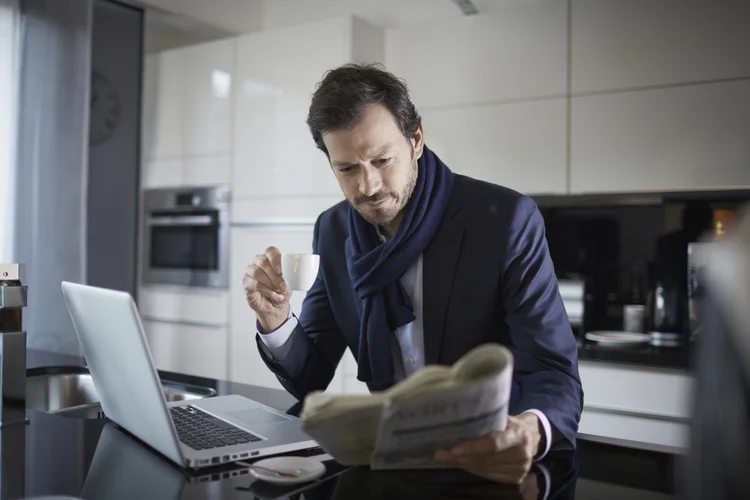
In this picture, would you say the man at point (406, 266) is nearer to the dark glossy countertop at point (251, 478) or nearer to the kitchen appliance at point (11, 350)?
the dark glossy countertop at point (251, 478)

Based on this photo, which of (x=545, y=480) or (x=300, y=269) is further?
(x=300, y=269)

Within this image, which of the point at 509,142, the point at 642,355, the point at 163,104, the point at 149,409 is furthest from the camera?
the point at 163,104

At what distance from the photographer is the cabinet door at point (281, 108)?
3.20 meters

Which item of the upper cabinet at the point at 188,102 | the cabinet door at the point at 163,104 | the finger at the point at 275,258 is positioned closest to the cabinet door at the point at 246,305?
the upper cabinet at the point at 188,102

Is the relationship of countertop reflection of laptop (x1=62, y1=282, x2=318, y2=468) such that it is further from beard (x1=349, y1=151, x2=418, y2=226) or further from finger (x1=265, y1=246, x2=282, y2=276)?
beard (x1=349, y1=151, x2=418, y2=226)

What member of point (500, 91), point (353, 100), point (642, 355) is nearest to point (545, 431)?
point (353, 100)

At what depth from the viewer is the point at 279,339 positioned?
1.36 metres

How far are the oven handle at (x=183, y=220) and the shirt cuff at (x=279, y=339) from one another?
7.79 ft

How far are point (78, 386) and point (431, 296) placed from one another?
100 centimetres

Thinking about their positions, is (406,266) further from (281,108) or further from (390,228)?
(281,108)

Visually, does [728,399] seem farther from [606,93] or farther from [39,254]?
[39,254]

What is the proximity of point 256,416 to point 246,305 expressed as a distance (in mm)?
2270

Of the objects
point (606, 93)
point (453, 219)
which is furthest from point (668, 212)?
point (453, 219)

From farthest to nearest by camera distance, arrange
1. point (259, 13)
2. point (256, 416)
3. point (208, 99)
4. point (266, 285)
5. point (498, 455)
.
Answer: point (259, 13) → point (208, 99) → point (266, 285) → point (256, 416) → point (498, 455)
